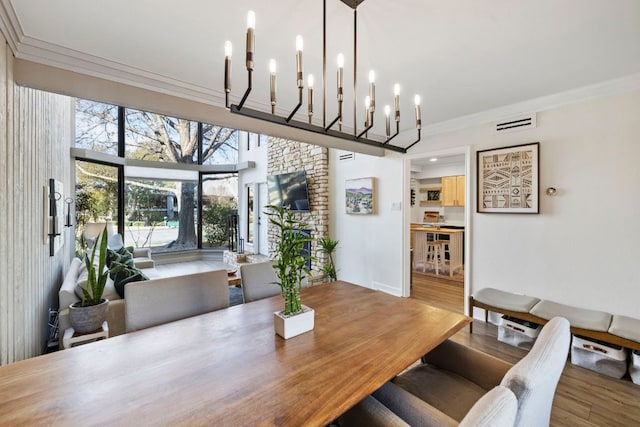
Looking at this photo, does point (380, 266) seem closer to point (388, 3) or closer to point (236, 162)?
point (388, 3)

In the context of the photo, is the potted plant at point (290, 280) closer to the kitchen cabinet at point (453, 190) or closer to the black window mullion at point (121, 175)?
the kitchen cabinet at point (453, 190)

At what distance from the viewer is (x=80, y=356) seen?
3.93 ft

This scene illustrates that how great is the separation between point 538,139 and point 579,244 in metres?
1.18

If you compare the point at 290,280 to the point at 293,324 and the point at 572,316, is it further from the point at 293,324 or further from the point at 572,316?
the point at 572,316

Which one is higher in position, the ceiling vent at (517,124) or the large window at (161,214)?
the ceiling vent at (517,124)

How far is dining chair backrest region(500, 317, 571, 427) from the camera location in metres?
0.82

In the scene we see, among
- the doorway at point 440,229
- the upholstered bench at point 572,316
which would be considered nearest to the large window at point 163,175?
the doorway at point 440,229

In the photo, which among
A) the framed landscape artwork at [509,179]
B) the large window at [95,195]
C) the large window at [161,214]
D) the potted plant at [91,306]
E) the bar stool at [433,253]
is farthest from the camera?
the large window at [161,214]

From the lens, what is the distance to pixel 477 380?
4.77 feet

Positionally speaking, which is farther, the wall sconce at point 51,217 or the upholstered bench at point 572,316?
the wall sconce at point 51,217

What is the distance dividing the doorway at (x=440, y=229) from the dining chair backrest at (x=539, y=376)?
268 centimetres

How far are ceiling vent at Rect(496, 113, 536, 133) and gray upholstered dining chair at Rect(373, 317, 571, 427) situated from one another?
272cm

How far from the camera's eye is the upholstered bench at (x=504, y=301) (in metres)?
2.74

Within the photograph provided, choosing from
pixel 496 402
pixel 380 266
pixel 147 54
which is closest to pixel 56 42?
pixel 147 54
